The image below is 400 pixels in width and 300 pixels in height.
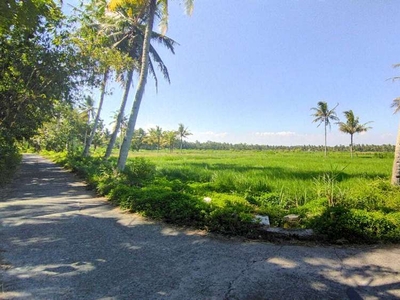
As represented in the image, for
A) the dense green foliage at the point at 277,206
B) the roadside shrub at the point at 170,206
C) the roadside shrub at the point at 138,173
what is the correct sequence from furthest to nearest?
1. the roadside shrub at the point at 138,173
2. the roadside shrub at the point at 170,206
3. the dense green foliage at the point at 277,206

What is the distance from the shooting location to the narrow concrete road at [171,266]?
283cm

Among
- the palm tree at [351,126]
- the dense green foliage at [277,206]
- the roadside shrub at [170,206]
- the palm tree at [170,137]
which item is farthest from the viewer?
the palm tree at [170,137]

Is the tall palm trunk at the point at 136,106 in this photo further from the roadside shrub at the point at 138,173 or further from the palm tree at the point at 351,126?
the palm tree at the point at 351,126

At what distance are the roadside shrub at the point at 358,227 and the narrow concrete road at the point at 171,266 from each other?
215 millimetres

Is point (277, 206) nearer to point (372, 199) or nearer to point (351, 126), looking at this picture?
point (372, 199)

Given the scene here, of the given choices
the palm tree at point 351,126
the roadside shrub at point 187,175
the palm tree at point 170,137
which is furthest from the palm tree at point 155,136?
the roadside shrub at point 187,175

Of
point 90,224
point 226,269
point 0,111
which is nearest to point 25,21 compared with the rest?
point 90,224

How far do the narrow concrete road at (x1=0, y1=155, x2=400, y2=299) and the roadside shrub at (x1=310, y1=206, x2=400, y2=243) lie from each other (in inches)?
8.4

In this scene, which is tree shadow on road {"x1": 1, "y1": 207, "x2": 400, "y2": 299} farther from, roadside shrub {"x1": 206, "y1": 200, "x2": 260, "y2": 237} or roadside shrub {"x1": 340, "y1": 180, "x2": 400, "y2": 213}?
roadside shrub {"x1": 340, "y1": 180, "x2": 400, "y2": 213}

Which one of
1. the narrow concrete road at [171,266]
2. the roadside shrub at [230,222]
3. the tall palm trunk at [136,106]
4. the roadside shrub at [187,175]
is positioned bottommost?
the narrow concrete road at [171,266]

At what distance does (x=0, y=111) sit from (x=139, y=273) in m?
12.9

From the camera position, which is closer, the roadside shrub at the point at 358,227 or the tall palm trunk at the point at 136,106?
→ the roadside shrub at the point at 358,227

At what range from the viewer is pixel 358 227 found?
14.0ft

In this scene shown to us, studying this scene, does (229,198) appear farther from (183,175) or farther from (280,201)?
(183,175)
